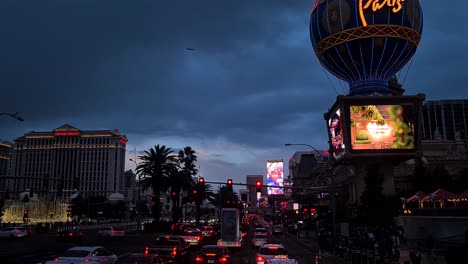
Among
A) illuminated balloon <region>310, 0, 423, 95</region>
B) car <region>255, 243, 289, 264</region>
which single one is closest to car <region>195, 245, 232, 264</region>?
car <region>255, 243, 289, 264</region>

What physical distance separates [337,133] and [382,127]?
22.1 feet

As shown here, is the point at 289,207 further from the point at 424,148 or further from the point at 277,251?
the point at 277,251

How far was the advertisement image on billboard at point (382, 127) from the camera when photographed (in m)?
60.9

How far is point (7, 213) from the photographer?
447 feet

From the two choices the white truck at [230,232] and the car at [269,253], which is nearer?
the car at [269,253]

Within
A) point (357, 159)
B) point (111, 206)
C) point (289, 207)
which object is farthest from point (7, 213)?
point (357, 159)

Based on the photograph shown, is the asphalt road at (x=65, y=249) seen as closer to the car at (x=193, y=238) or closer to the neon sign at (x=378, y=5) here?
the car at (x=193, y=238)

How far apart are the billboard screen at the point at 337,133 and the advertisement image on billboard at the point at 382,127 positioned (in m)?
1.60

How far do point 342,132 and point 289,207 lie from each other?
84.0 meters

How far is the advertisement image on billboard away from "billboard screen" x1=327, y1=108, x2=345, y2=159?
1605mm

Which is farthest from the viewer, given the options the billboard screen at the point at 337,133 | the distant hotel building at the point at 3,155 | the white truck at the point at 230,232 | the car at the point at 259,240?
the distant hotel building at the point at 3,155

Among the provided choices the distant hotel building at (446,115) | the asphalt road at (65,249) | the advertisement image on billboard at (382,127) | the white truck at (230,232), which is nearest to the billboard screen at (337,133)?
the advertisement image on billboard at (382,127)

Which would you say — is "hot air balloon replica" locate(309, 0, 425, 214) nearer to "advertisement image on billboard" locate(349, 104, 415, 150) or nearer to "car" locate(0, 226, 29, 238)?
"advertisement image on billboard" locate(349, 104, 415, 150)

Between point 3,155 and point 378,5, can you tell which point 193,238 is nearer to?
point 378,5
